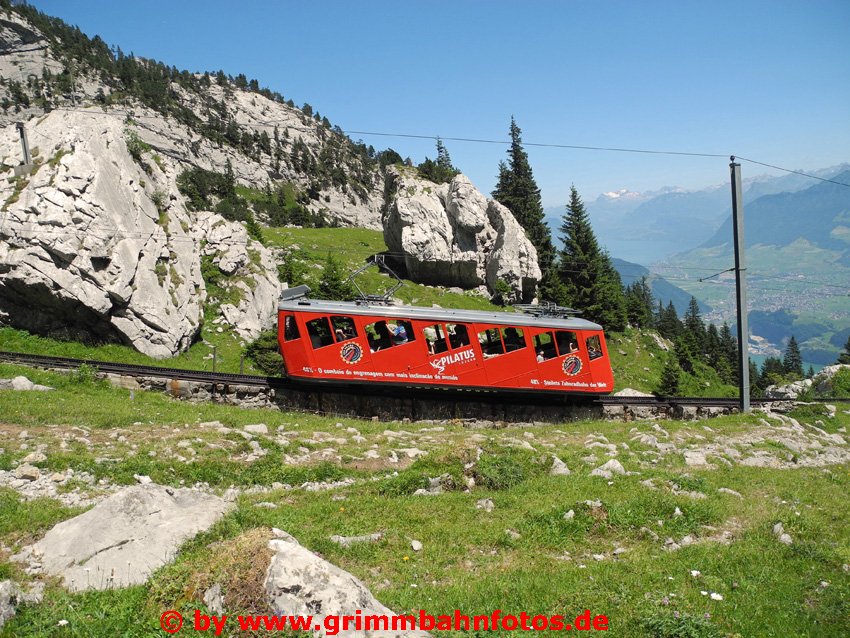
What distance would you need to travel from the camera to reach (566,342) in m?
18.4

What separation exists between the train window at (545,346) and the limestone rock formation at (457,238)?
85.6ft

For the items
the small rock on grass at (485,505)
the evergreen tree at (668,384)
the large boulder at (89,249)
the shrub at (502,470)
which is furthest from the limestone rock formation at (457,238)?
the small rock on grass at (485,505)

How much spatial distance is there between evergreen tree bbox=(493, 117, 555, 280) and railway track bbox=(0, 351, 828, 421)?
33.2m

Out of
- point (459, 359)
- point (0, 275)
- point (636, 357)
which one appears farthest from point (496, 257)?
point (0, 275)

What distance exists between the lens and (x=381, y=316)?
17547mm

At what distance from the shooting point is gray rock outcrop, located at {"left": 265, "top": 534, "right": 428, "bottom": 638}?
4.80m

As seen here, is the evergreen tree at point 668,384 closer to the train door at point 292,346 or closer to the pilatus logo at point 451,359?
the pilatus logo at point 451,359

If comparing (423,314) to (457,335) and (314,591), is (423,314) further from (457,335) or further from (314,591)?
(314,591)

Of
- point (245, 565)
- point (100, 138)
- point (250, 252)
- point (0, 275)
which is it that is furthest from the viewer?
point (250, 252)

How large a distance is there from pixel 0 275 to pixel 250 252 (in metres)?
13.3

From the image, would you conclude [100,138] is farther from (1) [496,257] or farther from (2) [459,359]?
(1) [496,257]

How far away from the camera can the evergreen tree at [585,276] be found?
48750mm

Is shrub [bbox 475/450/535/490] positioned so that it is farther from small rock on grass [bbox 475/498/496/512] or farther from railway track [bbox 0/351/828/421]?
railway track [bbox 0/351/828/421]

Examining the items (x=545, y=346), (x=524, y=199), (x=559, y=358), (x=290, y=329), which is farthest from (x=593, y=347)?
(x=524, y=199)
